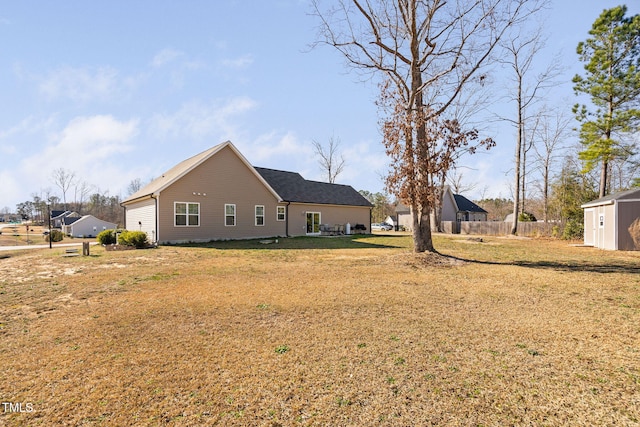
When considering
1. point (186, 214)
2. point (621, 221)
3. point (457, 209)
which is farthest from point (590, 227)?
point (457, 209)

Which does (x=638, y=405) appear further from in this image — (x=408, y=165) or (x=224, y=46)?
(x=224, y=46)

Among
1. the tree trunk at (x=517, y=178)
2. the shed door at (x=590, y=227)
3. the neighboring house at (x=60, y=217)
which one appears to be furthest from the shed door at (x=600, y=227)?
the neighboring house at (x=60, y=217)

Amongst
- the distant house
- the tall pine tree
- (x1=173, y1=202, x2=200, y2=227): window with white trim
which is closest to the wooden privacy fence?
the tall pine tree

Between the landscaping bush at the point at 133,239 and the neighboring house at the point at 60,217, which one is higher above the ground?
the neighboring house at the point at 60,217

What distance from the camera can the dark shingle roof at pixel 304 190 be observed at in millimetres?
23906

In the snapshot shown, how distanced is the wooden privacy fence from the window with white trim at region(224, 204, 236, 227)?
78.3ft

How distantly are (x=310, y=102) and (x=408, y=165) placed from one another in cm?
652

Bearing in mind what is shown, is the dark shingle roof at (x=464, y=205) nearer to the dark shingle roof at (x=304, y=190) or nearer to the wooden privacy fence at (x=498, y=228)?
the wooden privacy fence at (x=498, y=228)

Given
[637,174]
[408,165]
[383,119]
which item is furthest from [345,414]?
[637,174]

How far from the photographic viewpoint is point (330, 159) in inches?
1724

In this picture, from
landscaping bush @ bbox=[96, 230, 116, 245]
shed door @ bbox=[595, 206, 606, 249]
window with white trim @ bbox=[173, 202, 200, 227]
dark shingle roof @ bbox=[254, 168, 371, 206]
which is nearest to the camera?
shed door @ bbox=[595, 206, 606, 249]

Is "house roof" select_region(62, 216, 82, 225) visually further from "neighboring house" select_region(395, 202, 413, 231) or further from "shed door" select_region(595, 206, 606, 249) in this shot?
"shed door" select_region(595, 206, 606, 249)

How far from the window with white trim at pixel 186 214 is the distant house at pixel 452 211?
1151 inches

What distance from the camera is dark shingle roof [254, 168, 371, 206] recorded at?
941 inches
